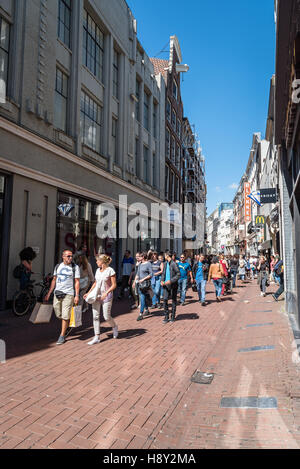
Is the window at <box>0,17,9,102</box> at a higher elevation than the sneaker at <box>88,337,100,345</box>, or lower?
higher

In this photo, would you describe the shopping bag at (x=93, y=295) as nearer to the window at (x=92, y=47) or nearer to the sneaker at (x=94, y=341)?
the sneaker at (x=94, y=341)

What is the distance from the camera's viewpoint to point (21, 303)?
9219 mm

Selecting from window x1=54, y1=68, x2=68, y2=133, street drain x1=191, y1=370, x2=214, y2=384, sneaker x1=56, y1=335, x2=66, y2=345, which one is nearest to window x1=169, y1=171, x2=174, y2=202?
window x1=54, y1=68, x2=68, y2=133

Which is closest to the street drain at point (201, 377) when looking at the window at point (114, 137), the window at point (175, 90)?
the window at point (114, 137)

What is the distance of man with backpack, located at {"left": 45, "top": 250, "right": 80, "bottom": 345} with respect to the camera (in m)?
6.30

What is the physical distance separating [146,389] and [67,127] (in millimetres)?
11852

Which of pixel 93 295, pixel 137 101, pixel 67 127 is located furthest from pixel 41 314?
pixel 137 101

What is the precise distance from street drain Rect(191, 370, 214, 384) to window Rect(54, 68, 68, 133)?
10.9 meters

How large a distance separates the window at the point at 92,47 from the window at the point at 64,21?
1.29 m

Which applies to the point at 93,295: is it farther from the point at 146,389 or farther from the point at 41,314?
the point at 146,389

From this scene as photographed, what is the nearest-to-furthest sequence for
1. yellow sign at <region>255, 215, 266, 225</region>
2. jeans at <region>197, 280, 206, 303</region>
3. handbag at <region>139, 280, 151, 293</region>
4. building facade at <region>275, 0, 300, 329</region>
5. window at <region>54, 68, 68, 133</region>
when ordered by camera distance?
building facade at <region>275, 0, 300, 329</region>
handbag at <region>139, 280, 151, 293</region>
jeans at <region>197, 280, 206, 303</region>
window at <region>54, 68, 68, 133</region>
yellow sign at <region>255, 215, 266, 225</region>

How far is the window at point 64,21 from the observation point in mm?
13102

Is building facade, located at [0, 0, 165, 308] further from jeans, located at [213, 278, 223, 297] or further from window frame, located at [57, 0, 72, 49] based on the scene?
jeans, located at [213, 278, 223, 297]

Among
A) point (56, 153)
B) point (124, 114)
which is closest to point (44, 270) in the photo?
point (56, 153)
